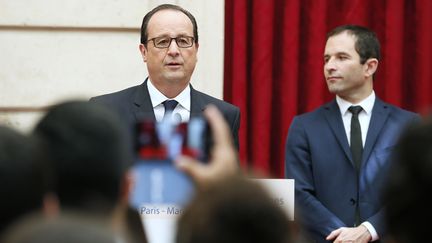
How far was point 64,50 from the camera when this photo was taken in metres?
6.33

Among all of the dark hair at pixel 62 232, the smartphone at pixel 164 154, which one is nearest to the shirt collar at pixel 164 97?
the smartphone at pixel 164 154

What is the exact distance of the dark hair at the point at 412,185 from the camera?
66.1 inches

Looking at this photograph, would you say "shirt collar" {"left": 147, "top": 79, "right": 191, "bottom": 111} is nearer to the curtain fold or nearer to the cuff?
the cuff

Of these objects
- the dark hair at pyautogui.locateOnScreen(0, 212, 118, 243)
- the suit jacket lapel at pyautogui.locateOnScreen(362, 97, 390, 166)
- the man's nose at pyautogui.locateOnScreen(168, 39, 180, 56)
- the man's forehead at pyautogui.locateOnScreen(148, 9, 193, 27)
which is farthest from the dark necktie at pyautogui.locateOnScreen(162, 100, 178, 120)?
the dark hair at pyautogui.locateOnScreen(0, 212, 118, 243)

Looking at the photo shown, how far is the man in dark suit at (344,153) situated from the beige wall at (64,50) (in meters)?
1.31

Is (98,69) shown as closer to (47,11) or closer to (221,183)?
(47,11)

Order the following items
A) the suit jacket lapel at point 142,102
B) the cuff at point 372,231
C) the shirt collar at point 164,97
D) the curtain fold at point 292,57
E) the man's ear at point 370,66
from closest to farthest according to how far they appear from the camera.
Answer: the suit jacket lapel at point 142,102 → the shirt collar at point 164,97 → the cuff at point 372,231 → the man's ear at point 370,66 → the curtain fold at point 292,57

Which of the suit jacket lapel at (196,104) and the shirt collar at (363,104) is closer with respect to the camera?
the suit jacket lapel at (196,104)

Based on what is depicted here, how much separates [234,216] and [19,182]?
0.51m

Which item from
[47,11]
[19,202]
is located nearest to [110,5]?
[47,11]

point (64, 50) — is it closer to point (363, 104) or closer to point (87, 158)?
point (363, 104)

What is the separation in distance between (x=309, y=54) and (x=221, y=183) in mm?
5043

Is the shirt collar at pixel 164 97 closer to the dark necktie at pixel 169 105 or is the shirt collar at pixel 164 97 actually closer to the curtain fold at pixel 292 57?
the dark necktie at pixel 169 105

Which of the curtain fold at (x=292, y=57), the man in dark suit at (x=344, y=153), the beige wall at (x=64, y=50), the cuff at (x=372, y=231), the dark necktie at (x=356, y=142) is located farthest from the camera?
the curtain fold at (x=292, y=57)
